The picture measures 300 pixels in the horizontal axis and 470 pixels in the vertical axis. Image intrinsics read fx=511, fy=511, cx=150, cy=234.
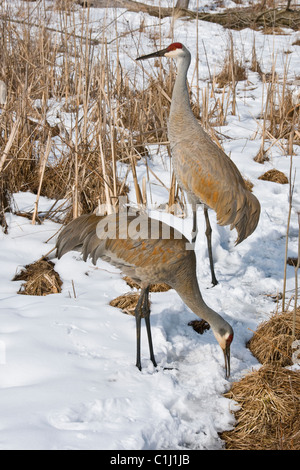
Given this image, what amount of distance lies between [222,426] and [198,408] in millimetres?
140

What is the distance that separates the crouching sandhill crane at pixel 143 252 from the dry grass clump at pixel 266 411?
0.68ft

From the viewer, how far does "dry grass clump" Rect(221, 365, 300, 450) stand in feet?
7.44

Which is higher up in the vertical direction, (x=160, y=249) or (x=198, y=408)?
(x=160, y=249)

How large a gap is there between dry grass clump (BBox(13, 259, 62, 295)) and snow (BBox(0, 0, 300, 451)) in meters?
0.07

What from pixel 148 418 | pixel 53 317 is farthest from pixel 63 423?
pixel 53 317

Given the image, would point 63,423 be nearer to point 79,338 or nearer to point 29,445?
point 29,445

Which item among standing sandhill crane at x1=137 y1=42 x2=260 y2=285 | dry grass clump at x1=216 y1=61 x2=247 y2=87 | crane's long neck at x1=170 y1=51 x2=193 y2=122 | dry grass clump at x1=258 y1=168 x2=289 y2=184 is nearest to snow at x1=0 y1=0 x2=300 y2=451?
standing sandhill crane at x1=137 y1=42 x2=260 y2=285

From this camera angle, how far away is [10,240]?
3869mm

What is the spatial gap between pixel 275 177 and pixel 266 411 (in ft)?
11.0

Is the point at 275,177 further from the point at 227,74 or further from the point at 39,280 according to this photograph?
the point at 227,74

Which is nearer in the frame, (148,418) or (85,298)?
(148,418)

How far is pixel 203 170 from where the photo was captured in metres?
3.46

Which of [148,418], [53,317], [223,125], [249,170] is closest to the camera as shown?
[148,418]

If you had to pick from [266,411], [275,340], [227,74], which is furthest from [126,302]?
[227,74]
